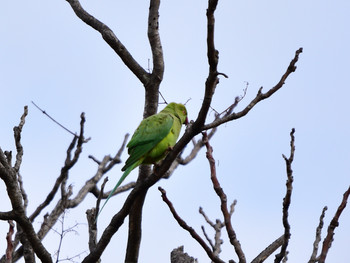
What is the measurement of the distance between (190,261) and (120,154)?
15.5ft

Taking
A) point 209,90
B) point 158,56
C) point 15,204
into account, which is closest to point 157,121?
point 158,56

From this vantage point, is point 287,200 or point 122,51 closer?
point 287,200

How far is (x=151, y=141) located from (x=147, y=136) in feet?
0.22

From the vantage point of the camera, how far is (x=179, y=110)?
6945mm

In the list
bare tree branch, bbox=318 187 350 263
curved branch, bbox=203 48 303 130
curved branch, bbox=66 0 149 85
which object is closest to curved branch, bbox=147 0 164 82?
curved branch, bbox=66 0 149 85

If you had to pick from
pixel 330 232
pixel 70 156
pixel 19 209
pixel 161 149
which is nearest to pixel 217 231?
pixel 161 149

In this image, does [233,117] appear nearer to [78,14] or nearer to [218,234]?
[218,234]

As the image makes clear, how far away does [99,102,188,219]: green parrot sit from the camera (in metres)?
6.11

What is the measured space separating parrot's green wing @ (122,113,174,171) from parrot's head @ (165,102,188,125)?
22.1 inches

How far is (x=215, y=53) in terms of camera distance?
3.61m

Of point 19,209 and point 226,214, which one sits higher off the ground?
point 19,209

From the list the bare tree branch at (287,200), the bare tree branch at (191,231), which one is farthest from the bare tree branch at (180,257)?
the bare tree branch at (287,200)

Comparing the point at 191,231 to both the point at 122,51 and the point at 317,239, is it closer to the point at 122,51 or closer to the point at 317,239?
the point at 317,239

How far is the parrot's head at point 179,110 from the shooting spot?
270 inches
